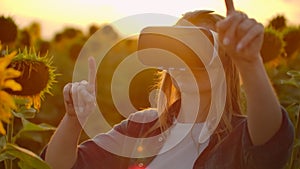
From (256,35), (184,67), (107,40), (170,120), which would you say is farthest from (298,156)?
(107,40)

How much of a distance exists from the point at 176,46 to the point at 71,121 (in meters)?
0.30

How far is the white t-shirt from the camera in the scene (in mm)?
2164

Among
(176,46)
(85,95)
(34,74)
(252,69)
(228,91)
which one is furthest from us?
(34,74)

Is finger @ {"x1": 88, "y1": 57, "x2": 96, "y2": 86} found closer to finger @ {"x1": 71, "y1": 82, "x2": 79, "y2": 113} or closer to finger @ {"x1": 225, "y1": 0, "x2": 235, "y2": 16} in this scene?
finger @ {"x1": 71, "y1": 82, "x2": 79, "y2": 113}

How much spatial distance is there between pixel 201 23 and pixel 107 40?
20.5ft

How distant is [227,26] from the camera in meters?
1.46

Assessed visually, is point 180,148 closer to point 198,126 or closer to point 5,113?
point 198,126

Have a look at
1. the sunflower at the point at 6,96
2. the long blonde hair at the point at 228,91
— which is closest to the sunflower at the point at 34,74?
the long blonde hair at the point at 228,91

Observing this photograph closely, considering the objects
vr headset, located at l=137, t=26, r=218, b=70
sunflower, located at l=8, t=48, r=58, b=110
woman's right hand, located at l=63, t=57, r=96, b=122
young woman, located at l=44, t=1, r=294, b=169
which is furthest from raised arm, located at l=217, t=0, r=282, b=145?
sunflower, located at l=8, t=48, r=58, b=110

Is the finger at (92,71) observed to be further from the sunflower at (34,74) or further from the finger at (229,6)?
the sunflower at (34,74)

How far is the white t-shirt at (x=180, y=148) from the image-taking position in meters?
2.16

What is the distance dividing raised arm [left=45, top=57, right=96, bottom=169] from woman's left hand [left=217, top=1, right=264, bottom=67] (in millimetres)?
382

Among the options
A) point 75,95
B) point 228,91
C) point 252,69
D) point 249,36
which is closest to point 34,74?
point 228,91

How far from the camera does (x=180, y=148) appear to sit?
221cm
